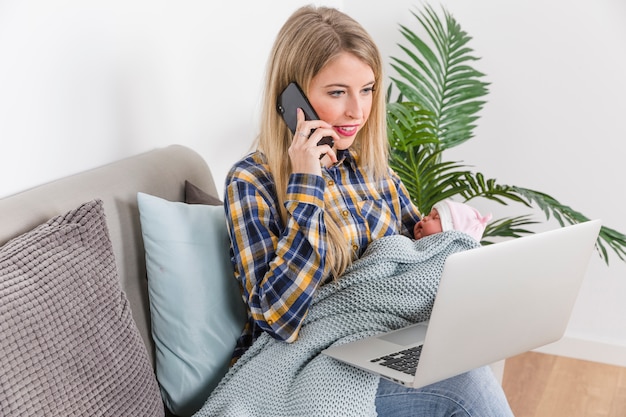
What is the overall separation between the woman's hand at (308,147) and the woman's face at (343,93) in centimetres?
5

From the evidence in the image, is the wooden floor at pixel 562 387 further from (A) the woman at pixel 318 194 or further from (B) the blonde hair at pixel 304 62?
(B) the blonde hair at pixel 304 62

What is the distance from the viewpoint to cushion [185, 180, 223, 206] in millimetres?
1742

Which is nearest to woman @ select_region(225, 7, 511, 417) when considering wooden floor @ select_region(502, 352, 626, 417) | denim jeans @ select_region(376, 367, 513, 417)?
denim jeans @ select_region(376, 367, 513, 417)

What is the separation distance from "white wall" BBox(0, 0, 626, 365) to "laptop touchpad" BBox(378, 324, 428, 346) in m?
0.69

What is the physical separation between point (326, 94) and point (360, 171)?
24 cm

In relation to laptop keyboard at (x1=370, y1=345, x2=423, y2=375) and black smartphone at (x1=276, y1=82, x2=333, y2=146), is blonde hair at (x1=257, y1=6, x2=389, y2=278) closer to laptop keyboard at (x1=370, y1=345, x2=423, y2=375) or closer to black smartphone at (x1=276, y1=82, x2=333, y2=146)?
black smartphone at (x1=276, y1=82, x2=333, y2=146)

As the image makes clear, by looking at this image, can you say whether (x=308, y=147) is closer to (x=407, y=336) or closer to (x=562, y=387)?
(x=407, y=336)

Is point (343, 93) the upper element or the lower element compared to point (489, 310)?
upper

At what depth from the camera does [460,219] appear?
1.82 metres

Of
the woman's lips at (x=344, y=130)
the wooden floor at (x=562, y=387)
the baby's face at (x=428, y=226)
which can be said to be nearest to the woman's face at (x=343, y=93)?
the woman's lips at (x=344, y=130)

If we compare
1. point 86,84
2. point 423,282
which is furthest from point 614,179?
point 86,84

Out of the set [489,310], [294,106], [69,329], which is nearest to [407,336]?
[489,310]

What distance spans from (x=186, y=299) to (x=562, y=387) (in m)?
1.65

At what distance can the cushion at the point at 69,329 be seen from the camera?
1096 mm
